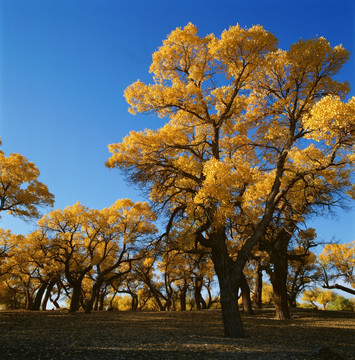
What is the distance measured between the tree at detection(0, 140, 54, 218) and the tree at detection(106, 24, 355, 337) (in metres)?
7.86

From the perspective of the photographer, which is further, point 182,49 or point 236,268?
point 182,49

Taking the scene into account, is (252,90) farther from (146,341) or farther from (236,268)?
(146,341)

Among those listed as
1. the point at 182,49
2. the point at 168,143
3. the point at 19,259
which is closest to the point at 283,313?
the point at 168,143

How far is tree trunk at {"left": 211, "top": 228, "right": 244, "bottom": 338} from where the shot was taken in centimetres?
899

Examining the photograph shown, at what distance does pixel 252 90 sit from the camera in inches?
445

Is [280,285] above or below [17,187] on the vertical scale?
below

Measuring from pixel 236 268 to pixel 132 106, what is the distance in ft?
24.2

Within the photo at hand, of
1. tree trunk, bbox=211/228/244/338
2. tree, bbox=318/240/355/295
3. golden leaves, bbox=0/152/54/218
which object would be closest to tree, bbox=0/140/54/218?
golden leaves, bbox=0/152/54/218

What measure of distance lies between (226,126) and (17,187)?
12.5 m

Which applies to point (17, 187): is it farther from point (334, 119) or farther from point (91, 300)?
point (334, 119)

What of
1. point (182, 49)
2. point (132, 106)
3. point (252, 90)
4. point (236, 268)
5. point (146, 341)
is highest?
point (182, 49)

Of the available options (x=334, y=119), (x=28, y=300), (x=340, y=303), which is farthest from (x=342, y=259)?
(x=28, y=300)

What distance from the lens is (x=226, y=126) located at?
11.6 meters

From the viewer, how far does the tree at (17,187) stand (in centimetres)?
1532
